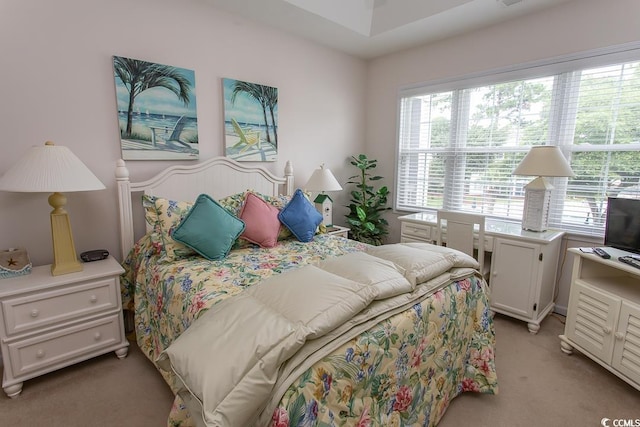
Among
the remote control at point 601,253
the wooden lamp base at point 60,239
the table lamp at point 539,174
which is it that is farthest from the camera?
the table lamp at point 539,174

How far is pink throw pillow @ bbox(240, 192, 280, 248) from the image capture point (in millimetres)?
2428

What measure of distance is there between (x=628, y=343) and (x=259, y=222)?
2392mm

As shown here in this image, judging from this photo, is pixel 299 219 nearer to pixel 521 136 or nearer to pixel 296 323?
pixel 296 323

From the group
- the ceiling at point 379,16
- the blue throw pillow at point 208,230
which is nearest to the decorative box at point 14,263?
the blue throw pillow at point 208,230

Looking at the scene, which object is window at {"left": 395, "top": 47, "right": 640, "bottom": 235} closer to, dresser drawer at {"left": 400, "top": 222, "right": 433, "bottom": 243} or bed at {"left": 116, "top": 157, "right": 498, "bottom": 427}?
dresser drawer at {"left": 400, "top": 222, "right": 433, "bottom": 243}

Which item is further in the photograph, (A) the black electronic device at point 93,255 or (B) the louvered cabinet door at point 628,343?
(A) the black electronic device at point 93,255

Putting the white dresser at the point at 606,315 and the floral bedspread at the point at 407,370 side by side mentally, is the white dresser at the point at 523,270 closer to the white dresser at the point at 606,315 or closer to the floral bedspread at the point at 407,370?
the white dresser at the point at 606,315

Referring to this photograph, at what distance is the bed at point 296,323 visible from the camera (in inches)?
40.6

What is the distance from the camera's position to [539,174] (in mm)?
2475

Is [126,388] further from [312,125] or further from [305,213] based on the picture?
[312,125]

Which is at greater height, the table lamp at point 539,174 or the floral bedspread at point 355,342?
the table lamp at point 539,174

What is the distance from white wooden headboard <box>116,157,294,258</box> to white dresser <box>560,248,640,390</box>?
2.43 metres

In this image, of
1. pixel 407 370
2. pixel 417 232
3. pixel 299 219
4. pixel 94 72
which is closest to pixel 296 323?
pixel 407 370

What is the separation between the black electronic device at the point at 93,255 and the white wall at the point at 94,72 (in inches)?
6.0
